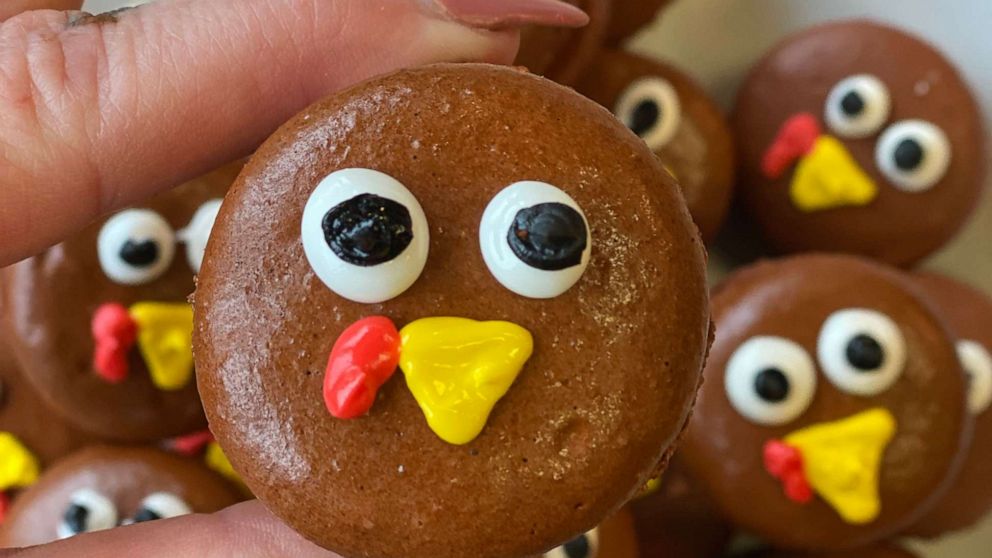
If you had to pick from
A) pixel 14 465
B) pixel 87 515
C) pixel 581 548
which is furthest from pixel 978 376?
pixel 14 465

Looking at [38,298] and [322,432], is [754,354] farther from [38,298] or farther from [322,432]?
[38,298]

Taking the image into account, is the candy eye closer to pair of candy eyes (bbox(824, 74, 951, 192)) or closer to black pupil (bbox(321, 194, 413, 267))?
black pupil (bbox(321, 194, 413, 267))

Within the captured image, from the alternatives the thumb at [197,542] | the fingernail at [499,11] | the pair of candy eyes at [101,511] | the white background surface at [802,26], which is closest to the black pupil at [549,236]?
the fingernail at [499,11]

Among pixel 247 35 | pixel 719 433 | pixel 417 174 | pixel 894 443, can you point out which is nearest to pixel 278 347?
pixel 417 174

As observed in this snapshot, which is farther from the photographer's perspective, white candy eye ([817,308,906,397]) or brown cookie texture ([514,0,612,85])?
brown cookie texture ([514,0,612,85])

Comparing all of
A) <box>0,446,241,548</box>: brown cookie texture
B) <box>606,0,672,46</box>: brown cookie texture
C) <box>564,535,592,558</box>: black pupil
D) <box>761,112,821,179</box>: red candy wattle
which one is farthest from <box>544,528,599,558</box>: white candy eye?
<box>606,0,672,46</box>: brown cookie texture

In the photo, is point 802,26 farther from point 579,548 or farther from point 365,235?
point 365,235
